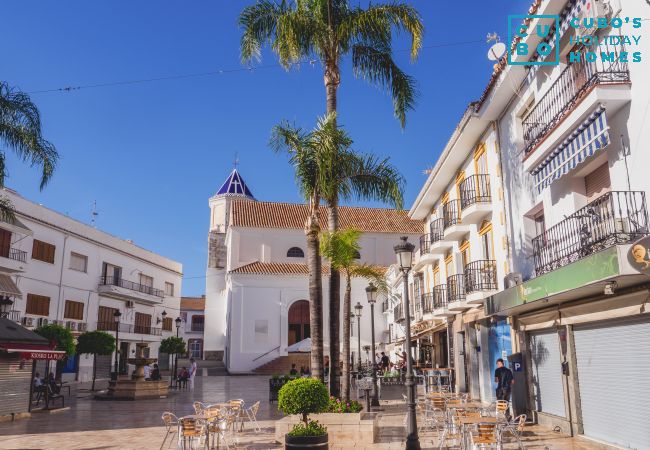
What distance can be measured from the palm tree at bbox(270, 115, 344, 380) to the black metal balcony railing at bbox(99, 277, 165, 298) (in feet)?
85.9

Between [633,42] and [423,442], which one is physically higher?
[633,42]

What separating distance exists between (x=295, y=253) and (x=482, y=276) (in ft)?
95.8

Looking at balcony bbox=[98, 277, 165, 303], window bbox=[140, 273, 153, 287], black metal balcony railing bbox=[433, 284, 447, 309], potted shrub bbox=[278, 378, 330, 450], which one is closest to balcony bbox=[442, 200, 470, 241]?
black metal balcony railing bbox=[433, 284, 447, 309]

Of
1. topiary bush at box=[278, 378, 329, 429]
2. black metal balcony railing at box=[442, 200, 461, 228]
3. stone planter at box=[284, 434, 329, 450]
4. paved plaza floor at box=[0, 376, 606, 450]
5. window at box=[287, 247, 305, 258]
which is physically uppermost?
window at box=[287, 247, 305, 258]

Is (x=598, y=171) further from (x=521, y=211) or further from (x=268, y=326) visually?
(x=268, y=326)

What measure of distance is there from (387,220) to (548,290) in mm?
36482

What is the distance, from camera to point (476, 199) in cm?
1638

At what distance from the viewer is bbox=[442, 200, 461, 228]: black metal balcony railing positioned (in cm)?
1860

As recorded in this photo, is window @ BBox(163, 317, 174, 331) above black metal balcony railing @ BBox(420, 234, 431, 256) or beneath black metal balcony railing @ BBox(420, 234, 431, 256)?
beneath

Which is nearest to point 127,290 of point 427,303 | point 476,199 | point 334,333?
point 427,303

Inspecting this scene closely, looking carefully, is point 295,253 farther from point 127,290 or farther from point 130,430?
point 130,430

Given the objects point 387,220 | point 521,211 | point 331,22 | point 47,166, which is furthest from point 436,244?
point 387,220

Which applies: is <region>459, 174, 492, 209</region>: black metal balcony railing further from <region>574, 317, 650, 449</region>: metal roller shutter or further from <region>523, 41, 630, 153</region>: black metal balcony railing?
<region>574, 317, 650, 449</region>: metal roller shutter

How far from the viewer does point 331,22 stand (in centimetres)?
1400
